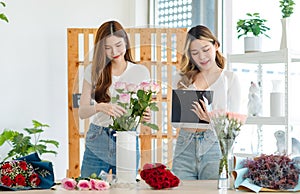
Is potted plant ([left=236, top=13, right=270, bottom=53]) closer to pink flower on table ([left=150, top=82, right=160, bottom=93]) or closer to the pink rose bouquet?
pink flower on table ([left=150, top=82, right=160, bottom=93])

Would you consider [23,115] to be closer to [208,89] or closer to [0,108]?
[0,108]

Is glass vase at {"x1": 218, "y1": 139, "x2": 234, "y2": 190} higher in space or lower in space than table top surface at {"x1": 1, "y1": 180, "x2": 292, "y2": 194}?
higher

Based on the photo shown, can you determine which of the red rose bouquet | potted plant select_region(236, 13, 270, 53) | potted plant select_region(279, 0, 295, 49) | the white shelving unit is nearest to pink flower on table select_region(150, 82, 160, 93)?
the red rose bouquet

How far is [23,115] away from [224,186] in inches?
130

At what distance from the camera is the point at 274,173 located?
2.30 m

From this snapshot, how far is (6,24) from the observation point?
17.2ft

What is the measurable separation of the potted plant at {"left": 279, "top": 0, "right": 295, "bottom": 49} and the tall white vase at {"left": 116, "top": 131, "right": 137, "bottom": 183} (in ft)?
6.94

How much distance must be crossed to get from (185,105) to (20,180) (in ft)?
2.42

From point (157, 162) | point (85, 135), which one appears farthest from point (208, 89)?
point (85, 135)

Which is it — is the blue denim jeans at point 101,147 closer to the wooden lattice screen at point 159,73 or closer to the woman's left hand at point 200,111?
the wooden lattice screen at point 159,73

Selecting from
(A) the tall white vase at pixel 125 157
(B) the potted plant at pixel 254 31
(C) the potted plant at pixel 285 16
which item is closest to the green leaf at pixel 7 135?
(B) the potted plant at pixel 254 31

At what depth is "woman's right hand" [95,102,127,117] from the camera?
7.80 feet

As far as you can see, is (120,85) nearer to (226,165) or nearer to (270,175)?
(226,165)

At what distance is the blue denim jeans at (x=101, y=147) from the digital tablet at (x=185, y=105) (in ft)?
0.69
